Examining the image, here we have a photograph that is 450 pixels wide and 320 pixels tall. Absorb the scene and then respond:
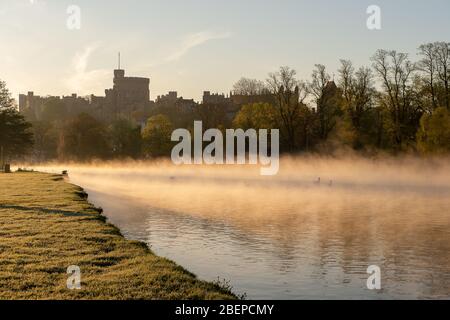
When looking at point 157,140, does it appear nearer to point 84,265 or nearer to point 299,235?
point 299,235

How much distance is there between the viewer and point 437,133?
221 feet

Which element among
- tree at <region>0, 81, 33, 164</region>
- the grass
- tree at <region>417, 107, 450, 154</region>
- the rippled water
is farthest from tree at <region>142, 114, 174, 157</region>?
the grass

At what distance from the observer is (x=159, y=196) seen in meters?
44.6

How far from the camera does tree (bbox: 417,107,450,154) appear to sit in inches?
2635

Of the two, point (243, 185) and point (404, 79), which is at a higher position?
point (404, 79)

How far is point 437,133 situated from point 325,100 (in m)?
24.9

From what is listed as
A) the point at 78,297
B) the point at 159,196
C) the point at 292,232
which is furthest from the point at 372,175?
the point at 78,297

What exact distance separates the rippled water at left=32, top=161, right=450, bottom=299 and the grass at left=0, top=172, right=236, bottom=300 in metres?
1.80

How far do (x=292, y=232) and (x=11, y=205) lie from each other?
15365 millimetres

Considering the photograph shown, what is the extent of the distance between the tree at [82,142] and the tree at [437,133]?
69.4m

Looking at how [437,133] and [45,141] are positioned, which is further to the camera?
[45,141]

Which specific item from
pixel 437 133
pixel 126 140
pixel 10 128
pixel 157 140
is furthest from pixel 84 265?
pixel 126 140
